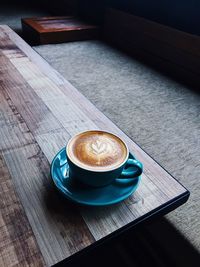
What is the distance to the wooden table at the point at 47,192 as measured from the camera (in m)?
0.48

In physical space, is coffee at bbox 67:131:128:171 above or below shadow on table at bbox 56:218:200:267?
above

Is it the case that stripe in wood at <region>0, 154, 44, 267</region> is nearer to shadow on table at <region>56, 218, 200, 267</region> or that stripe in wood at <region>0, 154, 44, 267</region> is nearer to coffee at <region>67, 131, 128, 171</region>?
shadow on table at <region>56, 218, 200, 267</region>

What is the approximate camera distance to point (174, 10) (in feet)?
6.63

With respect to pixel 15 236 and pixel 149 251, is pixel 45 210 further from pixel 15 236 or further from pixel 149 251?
pixel 149 251

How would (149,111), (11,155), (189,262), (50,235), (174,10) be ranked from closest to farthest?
(50,235), (11,155), (189,262), (149,111), (174,10)

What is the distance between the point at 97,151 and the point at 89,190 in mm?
89

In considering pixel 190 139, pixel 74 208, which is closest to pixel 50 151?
pixel 74 208

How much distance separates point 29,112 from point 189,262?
0.69m

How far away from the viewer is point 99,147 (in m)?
0.57

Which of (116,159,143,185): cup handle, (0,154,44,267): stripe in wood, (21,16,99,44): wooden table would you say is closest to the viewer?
(0,154,44,267): stripe in wood

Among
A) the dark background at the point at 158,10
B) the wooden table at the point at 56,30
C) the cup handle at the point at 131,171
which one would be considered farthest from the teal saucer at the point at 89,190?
the wooden table at the point at 56,30

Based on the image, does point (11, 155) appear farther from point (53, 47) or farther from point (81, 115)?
point (53, 47)

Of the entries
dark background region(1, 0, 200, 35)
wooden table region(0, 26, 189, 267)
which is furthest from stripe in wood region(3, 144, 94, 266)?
dark background region(1, 0, 200, 35)

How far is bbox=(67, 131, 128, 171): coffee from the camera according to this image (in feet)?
1.71
